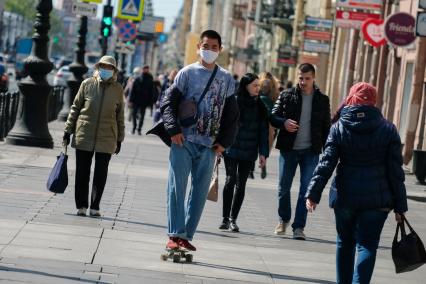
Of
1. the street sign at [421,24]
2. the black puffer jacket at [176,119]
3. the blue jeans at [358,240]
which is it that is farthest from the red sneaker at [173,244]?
the street sign at [421,24]

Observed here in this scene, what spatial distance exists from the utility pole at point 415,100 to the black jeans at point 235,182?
19626 mm

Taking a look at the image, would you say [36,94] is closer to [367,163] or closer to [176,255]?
[176,255]

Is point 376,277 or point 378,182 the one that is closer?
point 378,182

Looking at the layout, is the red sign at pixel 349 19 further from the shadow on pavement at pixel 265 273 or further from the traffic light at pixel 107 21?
the shadow on pavement at pixel 265 273

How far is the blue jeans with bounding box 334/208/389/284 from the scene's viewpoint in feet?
31.9

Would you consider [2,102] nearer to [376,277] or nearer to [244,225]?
[244,225]

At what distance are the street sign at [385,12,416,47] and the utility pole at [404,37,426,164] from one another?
5.31 meters

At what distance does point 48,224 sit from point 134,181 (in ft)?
21.4

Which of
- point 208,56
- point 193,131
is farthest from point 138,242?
point 208,56

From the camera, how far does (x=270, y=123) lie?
14.8 m

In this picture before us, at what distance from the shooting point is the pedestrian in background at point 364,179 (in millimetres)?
9766

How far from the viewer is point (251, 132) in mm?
14930

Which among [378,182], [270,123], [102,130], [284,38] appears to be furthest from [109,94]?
[284,38]

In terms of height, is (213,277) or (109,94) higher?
(109,94)
